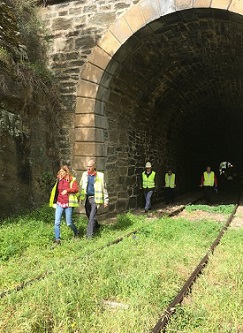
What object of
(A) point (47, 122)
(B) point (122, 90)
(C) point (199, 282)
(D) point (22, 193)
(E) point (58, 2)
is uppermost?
(E) point (58, 2)

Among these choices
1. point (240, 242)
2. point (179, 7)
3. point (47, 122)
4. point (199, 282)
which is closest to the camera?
point (199, 282)

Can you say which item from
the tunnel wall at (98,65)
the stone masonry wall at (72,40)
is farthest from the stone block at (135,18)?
the stone masonry wall at (72,40)

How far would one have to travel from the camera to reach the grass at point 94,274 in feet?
10.7

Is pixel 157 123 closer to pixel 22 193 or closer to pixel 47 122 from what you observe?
pixel 47 122

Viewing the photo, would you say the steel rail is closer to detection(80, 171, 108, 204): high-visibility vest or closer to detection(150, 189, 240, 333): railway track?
detection(150, 189, 240, 333): railway track

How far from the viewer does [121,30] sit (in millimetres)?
8531

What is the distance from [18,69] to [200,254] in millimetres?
5592

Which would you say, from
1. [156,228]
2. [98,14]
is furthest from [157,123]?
A: [156,228]

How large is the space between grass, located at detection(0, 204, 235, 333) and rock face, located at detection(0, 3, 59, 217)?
0.72 m

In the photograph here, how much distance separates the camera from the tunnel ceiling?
859cm

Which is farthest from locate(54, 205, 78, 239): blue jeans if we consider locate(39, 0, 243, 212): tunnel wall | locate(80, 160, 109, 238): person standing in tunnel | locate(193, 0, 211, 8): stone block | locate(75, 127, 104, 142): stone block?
locate(193, 0, 211, 8): stone block

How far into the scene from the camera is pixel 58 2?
30.5 ft

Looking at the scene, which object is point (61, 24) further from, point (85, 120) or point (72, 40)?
point (85, 120)

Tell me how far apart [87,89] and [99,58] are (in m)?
0.85
